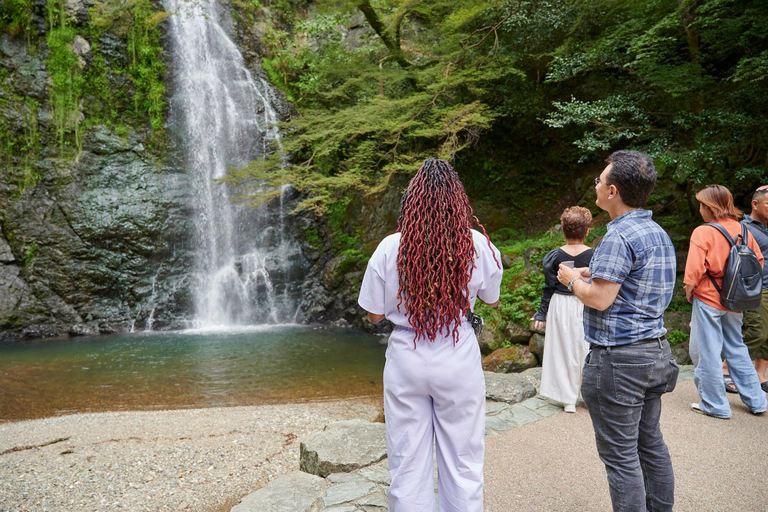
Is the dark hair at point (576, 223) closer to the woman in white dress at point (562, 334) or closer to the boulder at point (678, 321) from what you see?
the woman in white dress at point (562, 334)

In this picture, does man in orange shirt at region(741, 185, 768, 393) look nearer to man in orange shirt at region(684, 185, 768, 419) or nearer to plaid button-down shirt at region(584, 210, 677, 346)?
man in orange shirt at region(684, 185, 768, 419)

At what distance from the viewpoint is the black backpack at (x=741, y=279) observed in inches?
148

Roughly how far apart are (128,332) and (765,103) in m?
14.1

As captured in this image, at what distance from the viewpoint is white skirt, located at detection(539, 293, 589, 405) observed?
445cm

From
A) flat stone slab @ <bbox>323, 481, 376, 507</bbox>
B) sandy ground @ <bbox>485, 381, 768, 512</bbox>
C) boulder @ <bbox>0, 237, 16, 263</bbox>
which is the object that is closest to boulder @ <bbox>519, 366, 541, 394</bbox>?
sandy ground @ <bbox>485, 381, 768, 512</bbox>

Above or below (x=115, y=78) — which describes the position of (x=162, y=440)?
below

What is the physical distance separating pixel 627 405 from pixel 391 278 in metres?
1.23

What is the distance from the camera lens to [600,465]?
3.39 m

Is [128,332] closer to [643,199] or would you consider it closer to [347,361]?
[347,361]

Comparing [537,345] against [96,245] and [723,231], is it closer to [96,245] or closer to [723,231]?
[723,231]

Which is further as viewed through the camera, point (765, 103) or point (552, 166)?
point (552, 166)

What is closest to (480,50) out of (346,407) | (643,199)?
(346,407)

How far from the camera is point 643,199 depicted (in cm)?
234

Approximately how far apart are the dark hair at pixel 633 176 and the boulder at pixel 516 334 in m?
6.01
